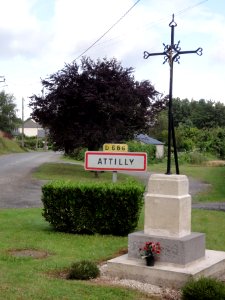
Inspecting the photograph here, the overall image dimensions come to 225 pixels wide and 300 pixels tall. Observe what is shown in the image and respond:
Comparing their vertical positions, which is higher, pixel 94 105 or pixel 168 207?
pixel 94 105

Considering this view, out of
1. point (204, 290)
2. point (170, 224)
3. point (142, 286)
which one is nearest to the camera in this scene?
point (204, 290)

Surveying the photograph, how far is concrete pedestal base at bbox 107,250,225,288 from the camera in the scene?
21.3ft

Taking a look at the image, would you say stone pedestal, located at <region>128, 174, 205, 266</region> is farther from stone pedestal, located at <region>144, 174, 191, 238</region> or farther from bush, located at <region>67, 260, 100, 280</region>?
bush, located at <region>67, 260, 100, 280</region>

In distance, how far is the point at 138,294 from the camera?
6039 mm

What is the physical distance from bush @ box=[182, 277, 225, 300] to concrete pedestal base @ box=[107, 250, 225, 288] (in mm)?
696

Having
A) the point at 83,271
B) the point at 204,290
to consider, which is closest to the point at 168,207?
the point at 83,271

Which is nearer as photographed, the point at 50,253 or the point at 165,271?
the point at 165,271

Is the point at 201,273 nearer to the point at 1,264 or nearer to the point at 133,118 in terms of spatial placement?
the point at 1,264

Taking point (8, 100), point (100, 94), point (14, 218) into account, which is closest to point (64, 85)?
point (100, 94)

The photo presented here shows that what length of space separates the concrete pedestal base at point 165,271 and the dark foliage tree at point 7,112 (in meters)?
90.7

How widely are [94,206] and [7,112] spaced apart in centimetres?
8886

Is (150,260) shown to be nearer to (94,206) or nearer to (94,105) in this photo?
(94,206)

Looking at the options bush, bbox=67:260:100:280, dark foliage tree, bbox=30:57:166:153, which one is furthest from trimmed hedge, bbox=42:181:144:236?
dark foliage tree, bbox=30:57:166:153

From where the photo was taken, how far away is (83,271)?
6.67m
